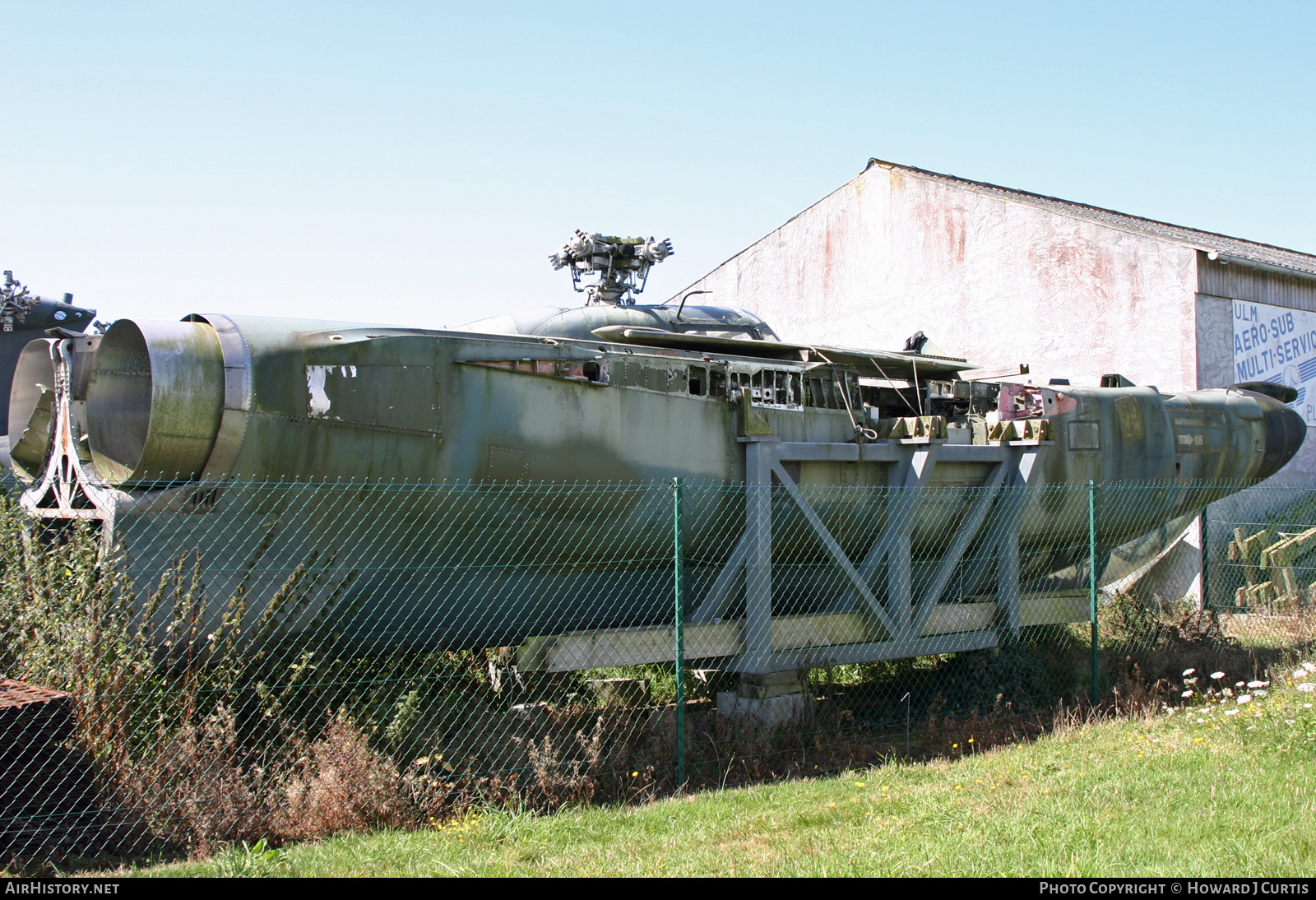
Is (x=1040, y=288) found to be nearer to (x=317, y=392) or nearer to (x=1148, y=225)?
(x=1148, y=225)

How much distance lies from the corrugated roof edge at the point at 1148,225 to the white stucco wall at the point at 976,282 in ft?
0.87

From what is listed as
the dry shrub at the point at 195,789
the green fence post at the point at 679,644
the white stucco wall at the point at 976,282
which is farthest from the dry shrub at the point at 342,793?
the white stucco wall at the point at 976,282

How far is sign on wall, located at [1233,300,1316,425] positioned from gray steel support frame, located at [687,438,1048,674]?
7.77 m

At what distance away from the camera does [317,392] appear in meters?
7.16

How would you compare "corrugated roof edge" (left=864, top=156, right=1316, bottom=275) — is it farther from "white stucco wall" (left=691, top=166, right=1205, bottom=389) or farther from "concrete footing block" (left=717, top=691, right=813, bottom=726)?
"concrete footing block" (left=717, top=691, right=813, bottom=726)

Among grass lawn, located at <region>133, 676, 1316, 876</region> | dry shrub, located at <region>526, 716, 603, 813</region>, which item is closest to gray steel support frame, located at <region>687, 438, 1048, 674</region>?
grass lawn, located at <region>133, 676, 1316, 876</region>

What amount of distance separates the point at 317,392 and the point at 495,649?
2.57m

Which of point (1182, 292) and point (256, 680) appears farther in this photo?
point (1182, 292)

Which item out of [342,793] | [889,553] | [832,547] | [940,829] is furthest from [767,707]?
[342,793]

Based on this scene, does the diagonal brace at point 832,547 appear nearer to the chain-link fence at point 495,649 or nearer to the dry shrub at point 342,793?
the chain-link fence at point 495,649
